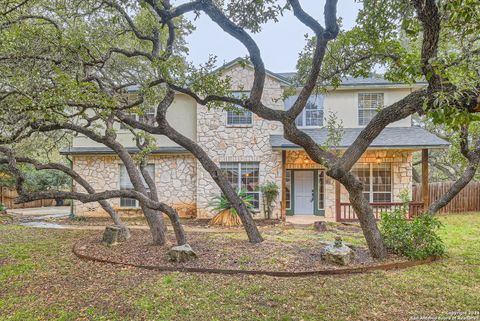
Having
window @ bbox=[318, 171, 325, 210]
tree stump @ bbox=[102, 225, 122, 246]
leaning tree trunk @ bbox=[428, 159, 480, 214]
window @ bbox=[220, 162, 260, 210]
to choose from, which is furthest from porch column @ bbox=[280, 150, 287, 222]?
tree stump @ bbox=[102, 225, 122, 246]

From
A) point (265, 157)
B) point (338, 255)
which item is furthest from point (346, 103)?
point (338, 255)

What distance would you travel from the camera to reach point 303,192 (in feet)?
44.3

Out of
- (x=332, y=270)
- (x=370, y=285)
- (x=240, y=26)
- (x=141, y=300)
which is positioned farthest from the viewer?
(x=240, y=26)

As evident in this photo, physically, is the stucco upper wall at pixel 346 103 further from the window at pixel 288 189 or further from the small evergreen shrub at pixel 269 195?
the small evergreen shrub at pixel 269 195

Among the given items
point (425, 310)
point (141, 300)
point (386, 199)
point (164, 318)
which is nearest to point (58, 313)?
point (141, 300)

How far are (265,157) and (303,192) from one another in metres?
2.50

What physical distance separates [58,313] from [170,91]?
5.01m

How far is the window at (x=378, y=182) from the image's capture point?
515 inches

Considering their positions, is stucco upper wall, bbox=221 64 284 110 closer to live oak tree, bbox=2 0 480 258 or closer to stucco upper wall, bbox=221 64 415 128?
stucco upper wall, bbox=221 64 415 128

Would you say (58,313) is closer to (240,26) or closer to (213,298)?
(213,298)

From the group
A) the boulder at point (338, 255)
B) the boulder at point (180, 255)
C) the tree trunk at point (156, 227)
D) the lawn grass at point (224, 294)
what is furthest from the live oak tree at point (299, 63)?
the lawn grass at point (224, 294)

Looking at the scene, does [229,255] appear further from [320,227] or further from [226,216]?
[226,216]

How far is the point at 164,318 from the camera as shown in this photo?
395 cm

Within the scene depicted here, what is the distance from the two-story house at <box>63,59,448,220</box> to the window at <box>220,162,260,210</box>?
0.14 feet
